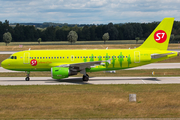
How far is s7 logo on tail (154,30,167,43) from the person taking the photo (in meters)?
34.5

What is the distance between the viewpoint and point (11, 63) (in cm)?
3419

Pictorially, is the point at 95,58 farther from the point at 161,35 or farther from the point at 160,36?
the point at 161,35

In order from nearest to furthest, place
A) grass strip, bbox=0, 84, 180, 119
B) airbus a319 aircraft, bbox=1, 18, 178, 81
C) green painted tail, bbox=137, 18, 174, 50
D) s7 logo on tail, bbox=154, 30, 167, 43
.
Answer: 1. grass strip, bbox=0, 84, 180, 119
2. airbus a319 aircraft, bbox=1, 18, 178, 81
3. green painted tail, bbox=137, 18, 174, 50
4. s7 logo on tail, bbox=154, 30, 167, 43

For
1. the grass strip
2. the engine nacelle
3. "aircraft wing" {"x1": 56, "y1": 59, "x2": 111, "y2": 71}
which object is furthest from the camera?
"aircraft wing" {"x1": 56, "y1": 59, "x2": 111, "y2": 71}

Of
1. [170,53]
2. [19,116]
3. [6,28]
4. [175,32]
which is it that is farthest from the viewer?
[6,28]

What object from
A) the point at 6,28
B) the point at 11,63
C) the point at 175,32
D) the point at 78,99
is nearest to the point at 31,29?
the point at 6,28

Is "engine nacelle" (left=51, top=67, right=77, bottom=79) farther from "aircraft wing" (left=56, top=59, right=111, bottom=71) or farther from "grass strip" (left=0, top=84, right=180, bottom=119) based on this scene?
"grass strip" (left=0, top=84, right=180, bottom=119)

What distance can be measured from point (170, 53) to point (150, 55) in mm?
2525

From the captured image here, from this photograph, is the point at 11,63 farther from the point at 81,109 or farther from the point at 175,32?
the point at 175,32

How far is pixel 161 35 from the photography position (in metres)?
34.6

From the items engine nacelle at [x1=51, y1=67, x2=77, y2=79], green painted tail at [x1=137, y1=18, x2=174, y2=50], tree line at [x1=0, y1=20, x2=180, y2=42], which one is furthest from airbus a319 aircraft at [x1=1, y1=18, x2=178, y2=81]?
tree line at [x1=0, y1=20, x2=180, y2=42]

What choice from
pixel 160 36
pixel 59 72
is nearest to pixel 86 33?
pixel 160 36

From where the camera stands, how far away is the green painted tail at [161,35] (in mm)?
34406

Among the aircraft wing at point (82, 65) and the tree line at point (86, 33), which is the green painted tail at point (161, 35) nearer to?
the aircraft wing at point (82, 65)
